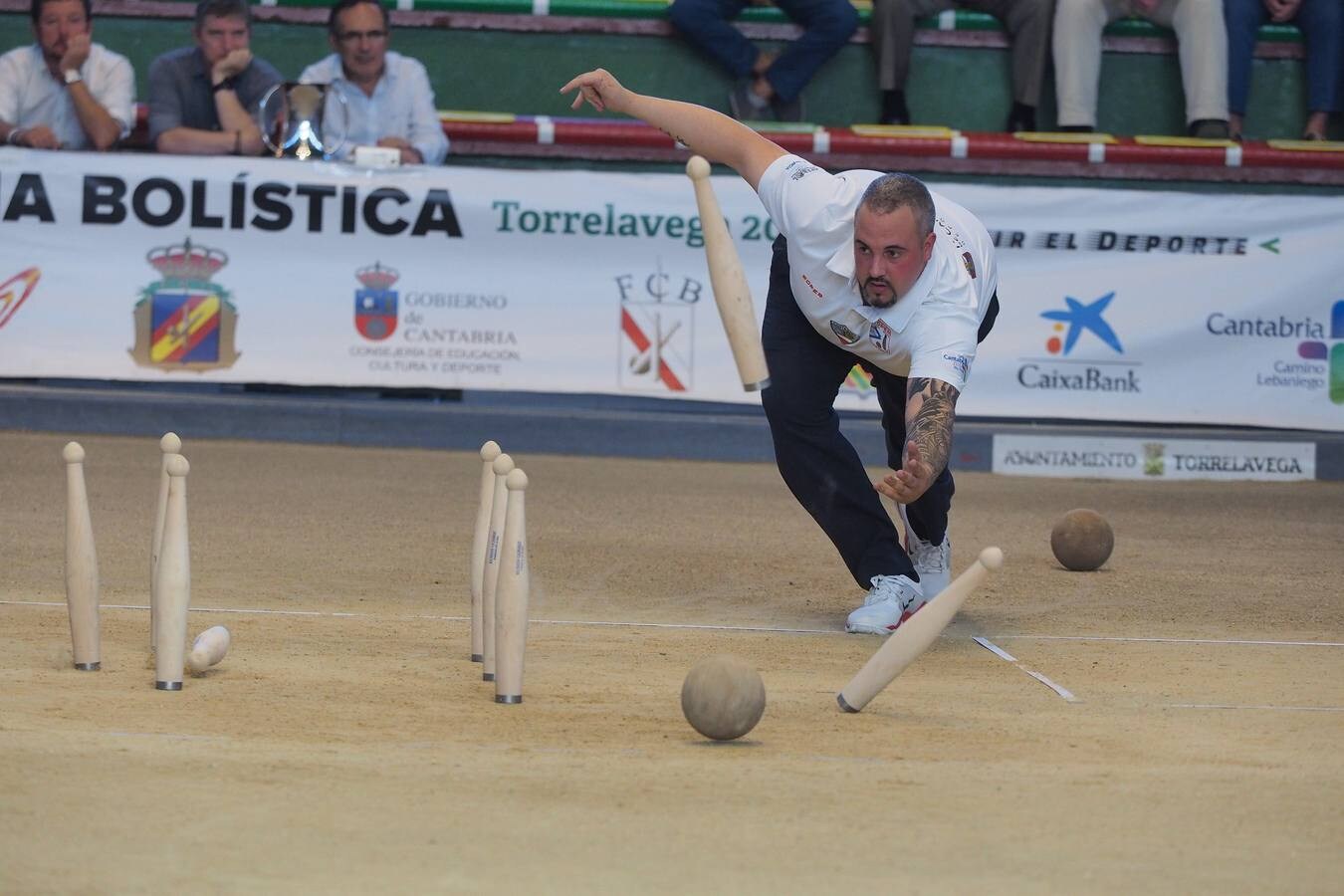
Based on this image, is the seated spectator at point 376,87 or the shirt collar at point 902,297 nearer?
the shirt collar at point 902,297

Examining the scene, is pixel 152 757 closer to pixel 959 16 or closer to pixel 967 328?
pixel 967 328

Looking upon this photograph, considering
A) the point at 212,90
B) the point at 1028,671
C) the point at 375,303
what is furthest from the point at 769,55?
the point at 1028,671

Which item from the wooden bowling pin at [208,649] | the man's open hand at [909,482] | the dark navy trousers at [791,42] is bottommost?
the wooden bowling pin at [208,649]

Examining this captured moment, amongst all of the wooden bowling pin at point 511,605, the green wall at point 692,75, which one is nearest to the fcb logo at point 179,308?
the green wall at point 692,75

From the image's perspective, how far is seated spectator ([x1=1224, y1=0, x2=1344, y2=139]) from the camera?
1178cm

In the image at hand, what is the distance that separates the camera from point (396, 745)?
4.11m

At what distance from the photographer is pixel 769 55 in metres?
11.9

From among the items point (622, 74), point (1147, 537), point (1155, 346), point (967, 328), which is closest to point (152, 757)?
point (967, 328)

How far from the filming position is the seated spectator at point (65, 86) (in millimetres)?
10508

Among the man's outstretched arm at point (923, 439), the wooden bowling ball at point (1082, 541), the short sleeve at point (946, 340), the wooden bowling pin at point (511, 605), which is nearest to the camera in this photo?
the wooden bowling pin at point (511, 605)

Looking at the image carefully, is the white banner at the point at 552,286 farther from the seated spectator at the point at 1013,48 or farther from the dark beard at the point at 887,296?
the dark beard at the point at 887,296

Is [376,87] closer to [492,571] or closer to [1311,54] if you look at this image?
[1311,54]

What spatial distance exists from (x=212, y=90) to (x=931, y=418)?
6950 millimetres

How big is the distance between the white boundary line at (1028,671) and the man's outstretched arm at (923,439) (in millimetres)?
668
